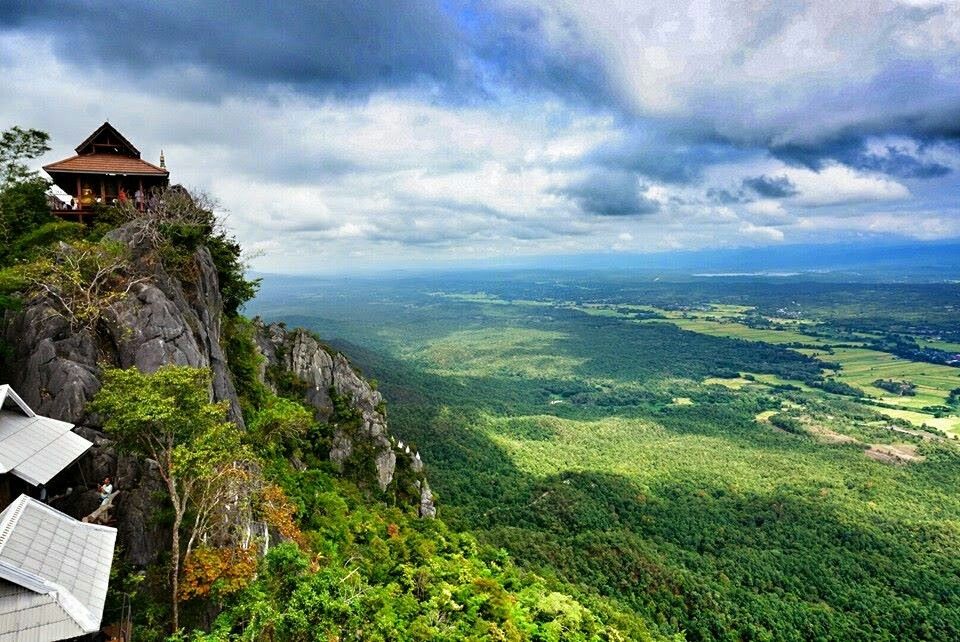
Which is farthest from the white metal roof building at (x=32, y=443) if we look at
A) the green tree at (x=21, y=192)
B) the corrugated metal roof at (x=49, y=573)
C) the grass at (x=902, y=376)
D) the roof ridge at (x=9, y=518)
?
the grass at (x=902, y=376)

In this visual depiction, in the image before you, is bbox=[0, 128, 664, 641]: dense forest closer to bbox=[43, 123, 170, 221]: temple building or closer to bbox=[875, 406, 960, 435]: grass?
bbox=[43, 123, 170, 221]: temple building

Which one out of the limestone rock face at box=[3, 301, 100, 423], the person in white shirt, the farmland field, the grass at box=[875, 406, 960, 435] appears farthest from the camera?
the grass at box=[875, 406, 960, 435]

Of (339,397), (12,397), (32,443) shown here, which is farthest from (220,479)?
(339,397)

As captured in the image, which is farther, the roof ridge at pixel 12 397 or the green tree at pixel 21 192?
the green tree at pixel 21 192

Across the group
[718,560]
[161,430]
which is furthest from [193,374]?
[718,560]

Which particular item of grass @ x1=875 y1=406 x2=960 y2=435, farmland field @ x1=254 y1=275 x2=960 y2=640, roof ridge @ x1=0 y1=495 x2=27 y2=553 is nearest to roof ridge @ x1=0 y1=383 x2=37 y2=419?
roof ridge @ x1=0 y1=495 x2=27 y2=553

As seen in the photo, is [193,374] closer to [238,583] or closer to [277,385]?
[238,583]

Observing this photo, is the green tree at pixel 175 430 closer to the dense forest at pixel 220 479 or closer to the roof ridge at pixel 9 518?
the dense forest at pixel 220 479
